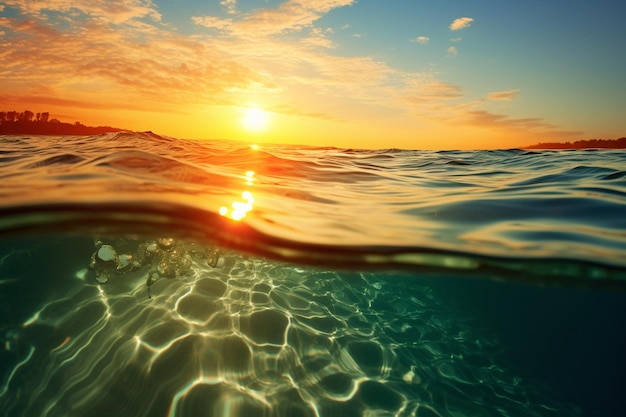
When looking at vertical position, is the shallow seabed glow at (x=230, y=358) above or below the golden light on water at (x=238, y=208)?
below

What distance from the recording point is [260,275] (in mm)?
8258

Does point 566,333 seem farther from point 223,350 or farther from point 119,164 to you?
point 119,164

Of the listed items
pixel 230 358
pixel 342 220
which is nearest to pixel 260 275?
pixel 230 358

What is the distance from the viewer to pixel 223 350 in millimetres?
5402

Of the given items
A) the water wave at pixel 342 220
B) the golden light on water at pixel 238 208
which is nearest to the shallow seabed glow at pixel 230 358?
the water wave at pixel 342 220

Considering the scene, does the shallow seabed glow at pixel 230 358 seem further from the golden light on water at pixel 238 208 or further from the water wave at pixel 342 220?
the golden light on water at pixel 238 208

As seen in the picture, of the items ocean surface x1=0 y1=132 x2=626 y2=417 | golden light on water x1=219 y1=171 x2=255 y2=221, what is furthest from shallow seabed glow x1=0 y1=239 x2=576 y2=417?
golden light on water x1=219 y1=171 x2=255 y2=221

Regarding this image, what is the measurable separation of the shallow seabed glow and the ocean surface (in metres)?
0.03

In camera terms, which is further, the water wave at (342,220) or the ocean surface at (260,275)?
the ocean surface at (260,275)

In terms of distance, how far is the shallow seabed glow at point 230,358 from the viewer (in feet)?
15.3

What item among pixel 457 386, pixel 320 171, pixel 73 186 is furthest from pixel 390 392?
pixel 73 186

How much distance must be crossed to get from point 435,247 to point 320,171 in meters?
5.23

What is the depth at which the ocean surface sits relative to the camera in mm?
3709

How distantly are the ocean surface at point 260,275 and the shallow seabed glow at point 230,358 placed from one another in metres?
0.03
